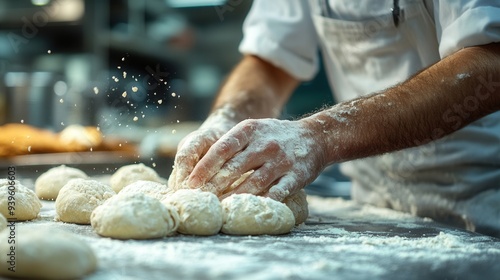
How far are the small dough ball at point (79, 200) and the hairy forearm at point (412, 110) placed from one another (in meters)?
0.62

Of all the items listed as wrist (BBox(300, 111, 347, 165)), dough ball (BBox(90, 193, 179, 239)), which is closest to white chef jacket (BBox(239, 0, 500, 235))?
wrist (BBox(300, 111, 347, 165))

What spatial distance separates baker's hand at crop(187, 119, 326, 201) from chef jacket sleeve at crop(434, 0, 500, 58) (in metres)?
0.57

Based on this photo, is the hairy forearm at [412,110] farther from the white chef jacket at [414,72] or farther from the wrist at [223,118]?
the wrist at [223,118]

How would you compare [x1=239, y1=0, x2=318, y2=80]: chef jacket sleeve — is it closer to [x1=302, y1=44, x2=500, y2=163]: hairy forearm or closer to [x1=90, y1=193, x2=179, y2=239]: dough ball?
[x1=302, y1=44, x2=500, y2=163]: hairy forearm

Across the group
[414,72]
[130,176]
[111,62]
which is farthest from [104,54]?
[414,72]

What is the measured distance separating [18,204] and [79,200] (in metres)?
0.16

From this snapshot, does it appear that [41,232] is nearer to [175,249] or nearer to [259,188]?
[175,249]

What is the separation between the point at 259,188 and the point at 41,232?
2.02ft

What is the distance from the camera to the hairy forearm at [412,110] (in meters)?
1.56

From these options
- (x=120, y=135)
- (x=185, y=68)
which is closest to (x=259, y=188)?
(x=120, y=135)

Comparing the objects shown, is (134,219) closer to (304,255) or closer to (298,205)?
(304,255)

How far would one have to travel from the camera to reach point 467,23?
5.35ft

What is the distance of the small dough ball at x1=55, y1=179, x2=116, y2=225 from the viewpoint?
1462 millimetres

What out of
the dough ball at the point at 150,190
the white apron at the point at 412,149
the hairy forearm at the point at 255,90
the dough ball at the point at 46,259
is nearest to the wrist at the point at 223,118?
the hairy forearm at the point at 255,90
